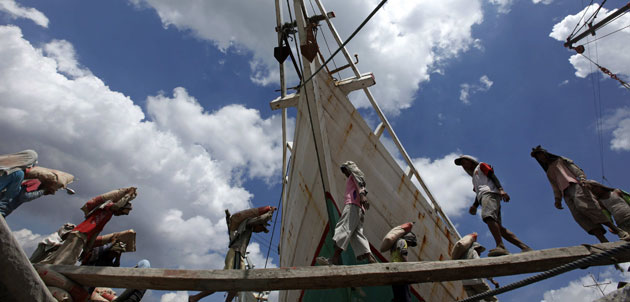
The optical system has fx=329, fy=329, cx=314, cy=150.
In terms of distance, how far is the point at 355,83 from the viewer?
21.8ft

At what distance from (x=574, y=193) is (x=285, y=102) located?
5.33m

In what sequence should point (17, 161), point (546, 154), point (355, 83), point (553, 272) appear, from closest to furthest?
point (553, 272)
point (17, 161)
point (546, 154)
point (355, 83)

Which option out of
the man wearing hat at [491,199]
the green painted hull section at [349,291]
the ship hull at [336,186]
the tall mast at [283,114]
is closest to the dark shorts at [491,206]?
the man wearing hat at [491,199]

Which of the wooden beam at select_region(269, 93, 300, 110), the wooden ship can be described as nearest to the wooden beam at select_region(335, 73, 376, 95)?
the wooden ship

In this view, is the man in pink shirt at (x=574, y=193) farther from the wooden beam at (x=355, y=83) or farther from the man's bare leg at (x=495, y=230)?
the wooden beam at (x=355, y=83)

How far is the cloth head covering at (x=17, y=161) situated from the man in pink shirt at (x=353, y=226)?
2920mm

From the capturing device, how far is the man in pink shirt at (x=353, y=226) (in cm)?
346

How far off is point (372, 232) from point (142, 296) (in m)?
3.66

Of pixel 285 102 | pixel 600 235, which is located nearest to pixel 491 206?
pixel 600 235

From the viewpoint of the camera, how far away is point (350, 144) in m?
6.14

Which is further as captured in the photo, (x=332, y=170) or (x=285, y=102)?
(x=285, y=102)

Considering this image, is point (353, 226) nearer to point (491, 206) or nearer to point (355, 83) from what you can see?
point (491, 206)

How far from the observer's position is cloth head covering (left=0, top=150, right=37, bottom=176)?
2.86m

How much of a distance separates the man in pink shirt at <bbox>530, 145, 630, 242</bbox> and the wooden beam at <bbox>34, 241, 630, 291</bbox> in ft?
4.32
